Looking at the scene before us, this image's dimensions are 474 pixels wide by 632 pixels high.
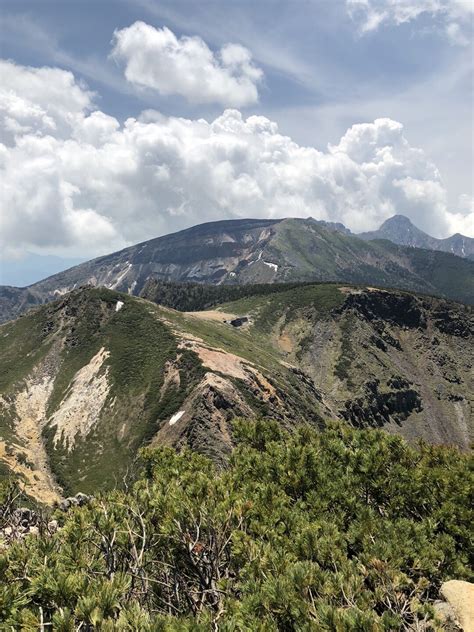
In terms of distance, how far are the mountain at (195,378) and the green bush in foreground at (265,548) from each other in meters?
35.2

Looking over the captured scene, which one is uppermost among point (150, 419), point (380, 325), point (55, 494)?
point (380, 325)

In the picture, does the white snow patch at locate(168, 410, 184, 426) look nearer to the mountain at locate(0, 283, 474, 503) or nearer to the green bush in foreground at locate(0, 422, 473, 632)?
the mountain at locate(0, 283, 474, 503)

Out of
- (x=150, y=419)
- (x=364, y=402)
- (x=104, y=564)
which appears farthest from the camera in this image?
(x=364, y=402)

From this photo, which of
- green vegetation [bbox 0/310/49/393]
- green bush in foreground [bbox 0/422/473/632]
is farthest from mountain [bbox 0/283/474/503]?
green bush in foreground [bbox 0/422/473/632]

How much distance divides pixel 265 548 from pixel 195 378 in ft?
270

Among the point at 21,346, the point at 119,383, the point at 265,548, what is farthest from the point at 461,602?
the point at 21,346

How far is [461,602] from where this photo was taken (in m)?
13.4

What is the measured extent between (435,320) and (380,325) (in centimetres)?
2647

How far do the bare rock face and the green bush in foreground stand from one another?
88 cm

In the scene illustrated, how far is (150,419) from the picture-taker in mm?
92188

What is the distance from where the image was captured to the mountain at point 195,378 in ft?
282

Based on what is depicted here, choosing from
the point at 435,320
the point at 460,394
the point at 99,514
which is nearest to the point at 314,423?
the point at 460,394

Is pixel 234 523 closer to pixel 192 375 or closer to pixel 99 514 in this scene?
pixel 99 514

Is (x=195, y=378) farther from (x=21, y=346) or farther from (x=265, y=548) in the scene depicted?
(x=265, y=548)
